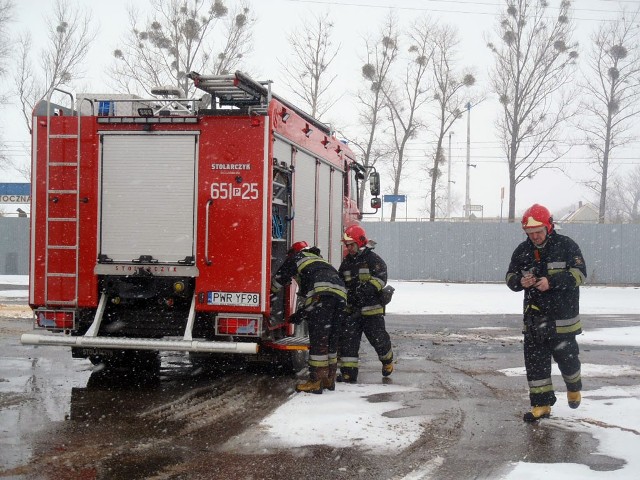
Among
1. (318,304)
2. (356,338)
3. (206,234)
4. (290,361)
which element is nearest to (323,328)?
(318,304)

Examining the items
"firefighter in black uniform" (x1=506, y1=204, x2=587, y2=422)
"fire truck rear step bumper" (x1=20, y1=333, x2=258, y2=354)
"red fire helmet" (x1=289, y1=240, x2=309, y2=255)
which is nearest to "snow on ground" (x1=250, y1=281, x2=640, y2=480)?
"firefighter in black uniform" (x1=506, y1=204, x2=587, y2=422)

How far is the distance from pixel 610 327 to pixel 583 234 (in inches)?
581

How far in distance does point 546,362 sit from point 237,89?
12.8ft

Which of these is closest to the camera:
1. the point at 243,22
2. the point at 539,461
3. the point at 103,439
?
the point at 539,461

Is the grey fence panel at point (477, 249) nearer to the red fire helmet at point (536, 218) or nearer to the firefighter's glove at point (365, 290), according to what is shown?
the firefighter's glove at point (365, 290)

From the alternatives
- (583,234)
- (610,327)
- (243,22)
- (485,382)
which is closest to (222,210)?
(485,382)

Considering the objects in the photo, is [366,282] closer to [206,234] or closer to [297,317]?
[297,317]

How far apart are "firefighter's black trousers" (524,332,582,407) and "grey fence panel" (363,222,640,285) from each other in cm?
2257

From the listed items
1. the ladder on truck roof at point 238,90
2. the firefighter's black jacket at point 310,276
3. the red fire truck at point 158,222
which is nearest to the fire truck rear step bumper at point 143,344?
the red fire truck at point 158,222

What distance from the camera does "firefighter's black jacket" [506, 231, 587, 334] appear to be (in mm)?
6828

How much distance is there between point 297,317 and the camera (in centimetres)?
862

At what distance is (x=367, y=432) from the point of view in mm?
6352

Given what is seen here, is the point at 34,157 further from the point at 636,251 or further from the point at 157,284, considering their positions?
the point at 636,251

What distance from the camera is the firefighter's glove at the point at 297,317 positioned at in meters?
8.48
